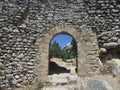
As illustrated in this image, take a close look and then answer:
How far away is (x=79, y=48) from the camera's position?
6684 mm

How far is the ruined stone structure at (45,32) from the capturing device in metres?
6.48

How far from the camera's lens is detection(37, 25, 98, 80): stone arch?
257 inches

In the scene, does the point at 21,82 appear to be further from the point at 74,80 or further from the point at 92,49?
the point at 92,49

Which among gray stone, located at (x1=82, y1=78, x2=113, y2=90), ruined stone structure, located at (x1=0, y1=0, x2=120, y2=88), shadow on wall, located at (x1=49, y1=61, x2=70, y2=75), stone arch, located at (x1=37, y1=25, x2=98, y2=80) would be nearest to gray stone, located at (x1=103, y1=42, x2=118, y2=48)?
ruined stone structure, located at (x1=0, y1=0, x2=120, y2=88)

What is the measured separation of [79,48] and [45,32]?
1.49m

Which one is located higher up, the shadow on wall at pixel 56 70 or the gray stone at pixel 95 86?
the gray stone at pixel 95 86

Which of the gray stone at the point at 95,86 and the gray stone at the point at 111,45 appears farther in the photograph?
the gray stone at the point at 111,45

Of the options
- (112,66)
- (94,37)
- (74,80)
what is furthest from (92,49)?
(74,80)

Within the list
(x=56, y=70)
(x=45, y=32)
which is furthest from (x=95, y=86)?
(x=56, y=70)

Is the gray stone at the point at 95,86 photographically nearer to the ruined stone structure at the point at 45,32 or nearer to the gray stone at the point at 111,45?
the ruined stone structure at the point at 45,32

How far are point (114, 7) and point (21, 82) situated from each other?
15.6 ft

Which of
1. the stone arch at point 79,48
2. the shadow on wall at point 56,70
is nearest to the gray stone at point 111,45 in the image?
the stone arch at point 79,48

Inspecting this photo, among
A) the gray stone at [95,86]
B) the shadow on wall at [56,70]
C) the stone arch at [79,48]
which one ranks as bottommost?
the shadow on wall at [56,70]

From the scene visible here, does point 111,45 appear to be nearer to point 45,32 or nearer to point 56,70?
point 45,32
